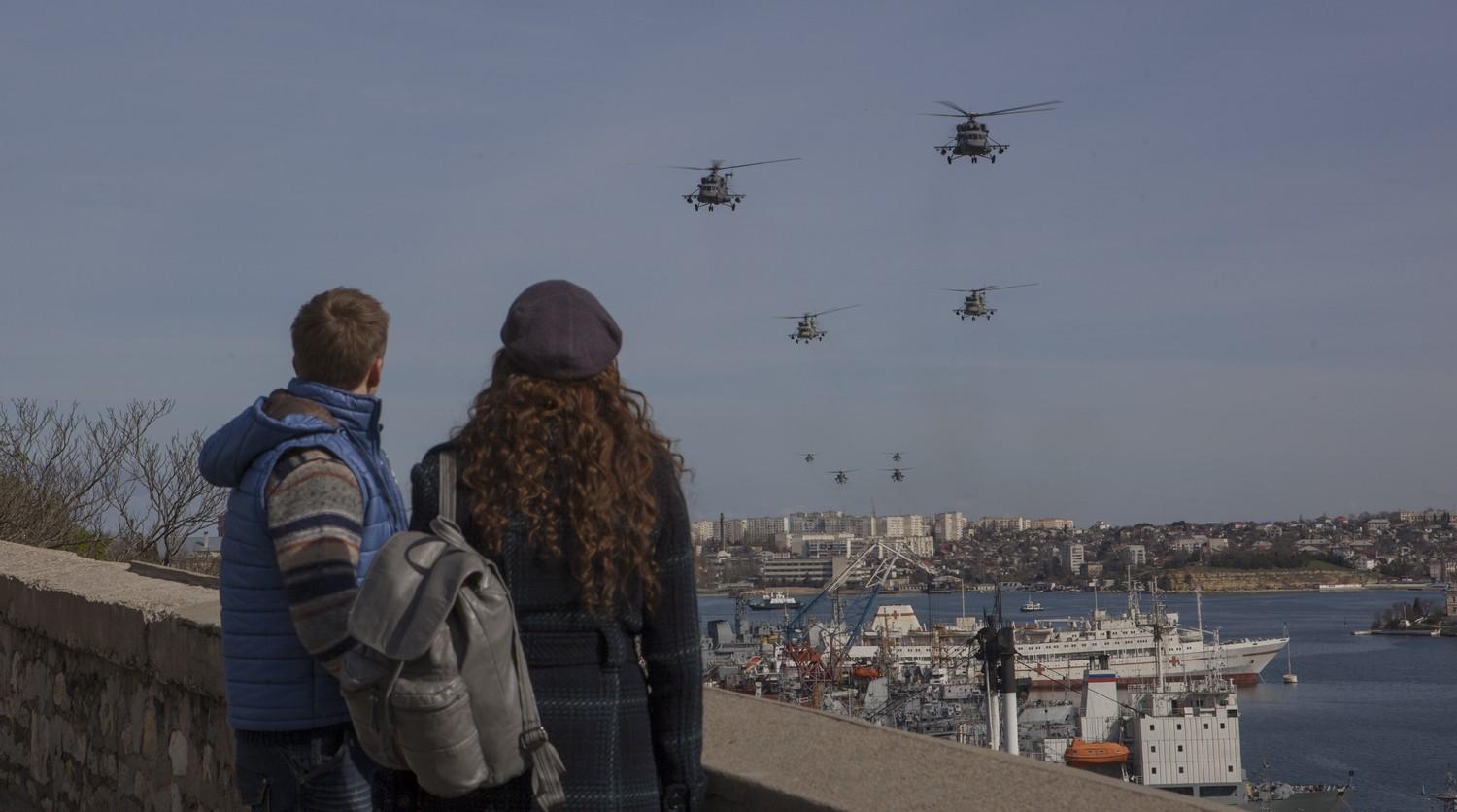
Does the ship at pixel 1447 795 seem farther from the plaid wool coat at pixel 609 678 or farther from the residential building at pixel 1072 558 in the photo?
the residential building at pixel 1072 558

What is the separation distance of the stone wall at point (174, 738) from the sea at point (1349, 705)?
1288 centimetres

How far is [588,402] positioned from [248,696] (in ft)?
2.95

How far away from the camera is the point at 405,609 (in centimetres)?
194

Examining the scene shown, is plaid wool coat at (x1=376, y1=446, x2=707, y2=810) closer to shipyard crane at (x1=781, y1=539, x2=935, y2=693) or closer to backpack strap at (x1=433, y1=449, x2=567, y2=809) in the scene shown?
backpack strap at (x1=433, y1=449, x2=567, y2=809)

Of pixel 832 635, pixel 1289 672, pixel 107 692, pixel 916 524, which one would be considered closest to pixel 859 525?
pixel 916 524

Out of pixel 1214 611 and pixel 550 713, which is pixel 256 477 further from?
pixel 1214 611

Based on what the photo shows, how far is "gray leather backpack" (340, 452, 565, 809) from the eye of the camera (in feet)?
6.32

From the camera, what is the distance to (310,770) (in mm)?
2535

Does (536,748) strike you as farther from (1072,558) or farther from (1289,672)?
(1072,558)

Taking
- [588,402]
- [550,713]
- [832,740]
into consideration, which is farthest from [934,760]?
[588,402]

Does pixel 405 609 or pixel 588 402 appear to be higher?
pixel 588 402

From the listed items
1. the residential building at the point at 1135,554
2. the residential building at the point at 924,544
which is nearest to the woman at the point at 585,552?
the residential building at the point at 924,544

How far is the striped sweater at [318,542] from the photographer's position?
2.30m

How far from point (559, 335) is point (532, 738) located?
1.89 feet
